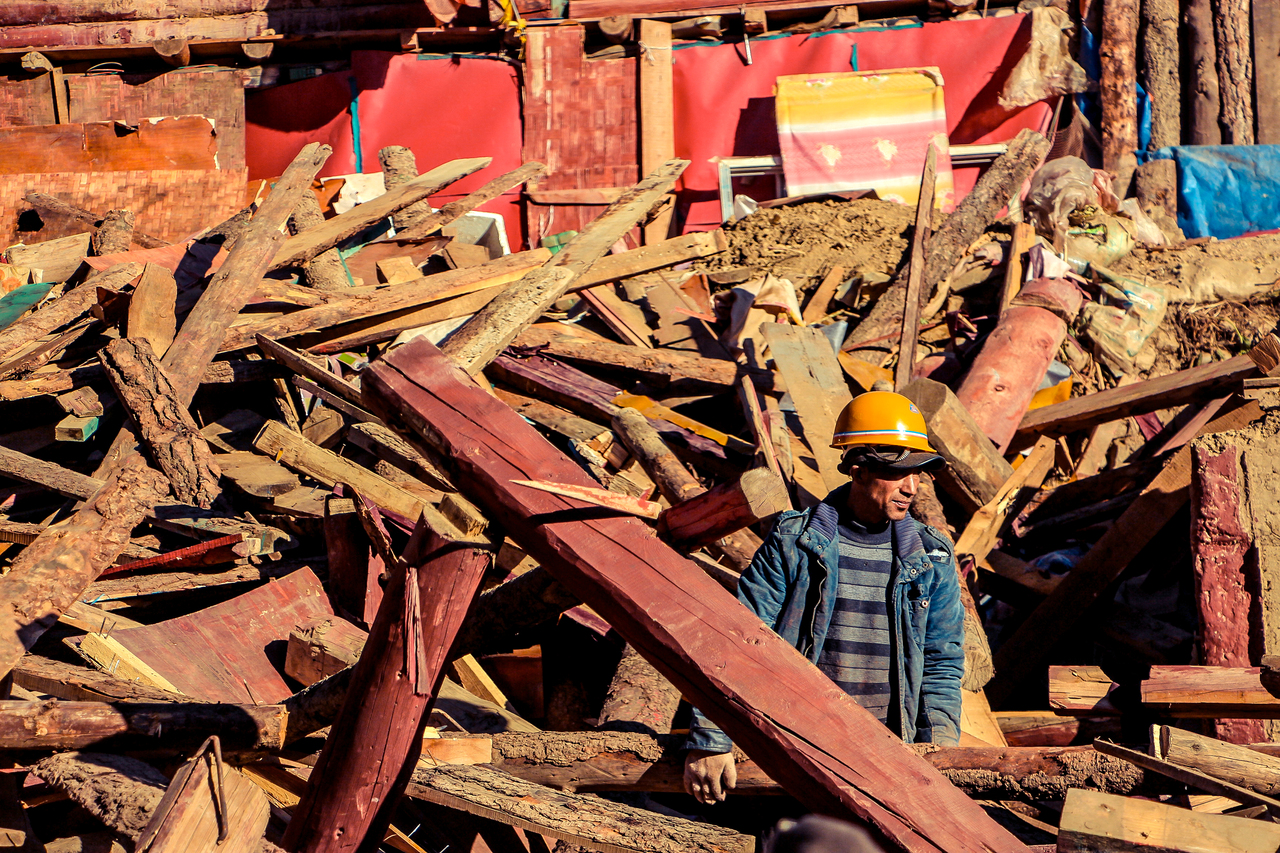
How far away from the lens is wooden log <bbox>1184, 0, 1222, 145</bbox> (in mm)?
9477

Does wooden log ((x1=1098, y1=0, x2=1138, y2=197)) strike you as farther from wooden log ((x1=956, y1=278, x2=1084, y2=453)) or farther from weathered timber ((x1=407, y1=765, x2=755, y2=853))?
weathered timber ((x1=407, y1=765, x2=755, y2=853))

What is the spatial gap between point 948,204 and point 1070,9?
2515mm

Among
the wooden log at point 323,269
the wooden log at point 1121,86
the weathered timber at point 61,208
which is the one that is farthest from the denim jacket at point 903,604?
the wooden log at point 1121,86

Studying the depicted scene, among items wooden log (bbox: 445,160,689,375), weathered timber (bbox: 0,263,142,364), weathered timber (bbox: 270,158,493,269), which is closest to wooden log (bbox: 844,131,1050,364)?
wooden log (bbox: 445,160,689,375)

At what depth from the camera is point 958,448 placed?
201 inches

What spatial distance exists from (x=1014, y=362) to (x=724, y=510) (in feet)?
Answer: 15.9

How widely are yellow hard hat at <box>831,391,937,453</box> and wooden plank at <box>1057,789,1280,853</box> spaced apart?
4.57 feet

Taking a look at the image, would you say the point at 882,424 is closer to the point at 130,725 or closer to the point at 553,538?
the point at 553,538

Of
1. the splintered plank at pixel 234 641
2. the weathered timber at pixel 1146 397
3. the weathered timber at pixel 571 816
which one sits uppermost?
the weathered timber at pixel 1146 397

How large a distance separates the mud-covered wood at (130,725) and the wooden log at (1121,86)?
961 cm

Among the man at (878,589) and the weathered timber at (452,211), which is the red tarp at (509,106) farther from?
the man at (878,589)

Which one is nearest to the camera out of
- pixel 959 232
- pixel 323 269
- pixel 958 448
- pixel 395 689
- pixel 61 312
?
pixel 395 689

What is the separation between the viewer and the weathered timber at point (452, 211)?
7934 millimetres

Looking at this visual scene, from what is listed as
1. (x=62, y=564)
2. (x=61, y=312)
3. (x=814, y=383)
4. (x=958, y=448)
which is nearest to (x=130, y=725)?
(x=62, y=564)
